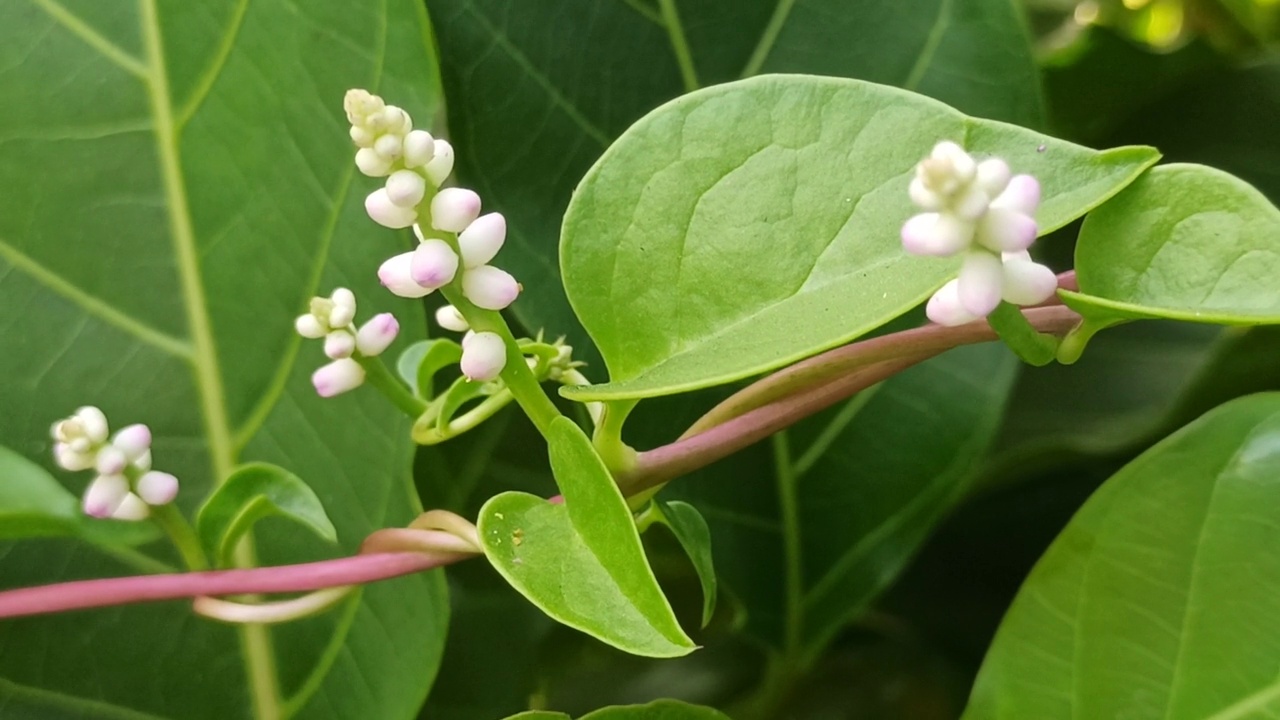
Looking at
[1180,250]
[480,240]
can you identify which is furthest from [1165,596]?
[480,240]

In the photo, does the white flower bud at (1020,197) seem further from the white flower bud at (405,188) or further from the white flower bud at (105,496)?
the white flower bud at (105,496)

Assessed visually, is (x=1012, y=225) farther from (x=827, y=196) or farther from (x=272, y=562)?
(x=272, y=562)

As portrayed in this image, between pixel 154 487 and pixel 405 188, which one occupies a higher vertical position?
pixel 405 188

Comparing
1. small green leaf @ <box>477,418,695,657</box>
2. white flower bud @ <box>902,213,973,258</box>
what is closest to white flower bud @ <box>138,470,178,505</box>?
small green leaf @ <box>477,418,695,657</box>

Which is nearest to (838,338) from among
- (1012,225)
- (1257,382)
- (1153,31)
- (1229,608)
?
(1012,225)

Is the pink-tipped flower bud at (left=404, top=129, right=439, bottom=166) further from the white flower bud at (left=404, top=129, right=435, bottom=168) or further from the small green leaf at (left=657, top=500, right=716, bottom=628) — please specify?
the small green leaf at (left=657, top=500, right=716, bottom=628)

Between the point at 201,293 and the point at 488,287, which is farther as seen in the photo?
the point at 201,293

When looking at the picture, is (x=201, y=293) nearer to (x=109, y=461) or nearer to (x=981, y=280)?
(x=109, y=461)
